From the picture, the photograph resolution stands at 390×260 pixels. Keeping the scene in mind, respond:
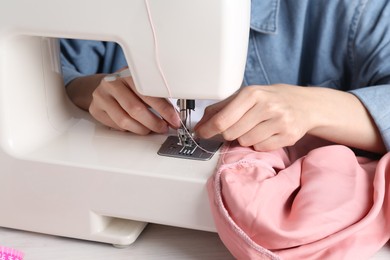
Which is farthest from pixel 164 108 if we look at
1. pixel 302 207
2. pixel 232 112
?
pixel 302 207

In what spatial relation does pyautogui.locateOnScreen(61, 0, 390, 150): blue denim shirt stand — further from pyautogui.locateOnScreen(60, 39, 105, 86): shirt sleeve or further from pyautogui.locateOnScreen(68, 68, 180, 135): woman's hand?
pyautogui.locateOnScreen(68, 68, 180, 135): woman's hand

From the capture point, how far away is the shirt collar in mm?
1088

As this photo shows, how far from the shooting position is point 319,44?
112 centimetres

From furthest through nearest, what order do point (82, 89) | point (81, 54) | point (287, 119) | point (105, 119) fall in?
point (81, 54) < point (82, 89) < point (105, 119) < point (287, 119)

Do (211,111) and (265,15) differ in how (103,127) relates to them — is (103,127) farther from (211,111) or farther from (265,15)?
(265,15)

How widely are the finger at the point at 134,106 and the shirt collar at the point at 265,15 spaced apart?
31 cm

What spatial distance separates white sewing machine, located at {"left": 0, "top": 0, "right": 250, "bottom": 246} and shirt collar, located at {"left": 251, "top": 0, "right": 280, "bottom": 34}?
33cm

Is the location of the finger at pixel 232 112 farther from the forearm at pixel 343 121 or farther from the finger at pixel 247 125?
the forearm at pixel 343 121

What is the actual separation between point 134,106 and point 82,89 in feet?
→ 0.71

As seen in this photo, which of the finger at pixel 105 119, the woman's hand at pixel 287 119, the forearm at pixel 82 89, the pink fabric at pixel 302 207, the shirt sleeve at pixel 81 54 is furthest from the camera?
the shirt sleeve at pixel 81 54

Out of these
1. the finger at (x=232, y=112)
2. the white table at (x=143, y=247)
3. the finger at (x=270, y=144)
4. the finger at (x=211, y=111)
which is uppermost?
the finger at (x=232, y=112)

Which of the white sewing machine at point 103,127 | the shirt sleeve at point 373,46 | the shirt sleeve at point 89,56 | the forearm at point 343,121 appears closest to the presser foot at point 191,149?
the white sewing machine at point 103,127

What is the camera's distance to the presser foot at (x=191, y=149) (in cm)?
84

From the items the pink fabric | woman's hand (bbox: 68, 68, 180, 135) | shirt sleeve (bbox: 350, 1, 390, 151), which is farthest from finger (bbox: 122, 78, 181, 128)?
shirt sleeve (bbox: 350, 1, 390, 151)
